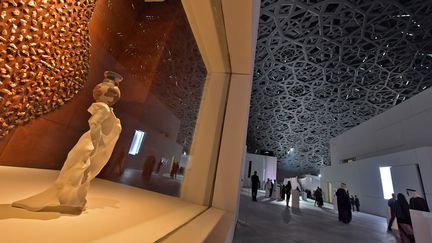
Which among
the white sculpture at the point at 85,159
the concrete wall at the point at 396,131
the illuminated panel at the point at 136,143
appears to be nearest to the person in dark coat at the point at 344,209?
the concrete wall at the point at 396,131

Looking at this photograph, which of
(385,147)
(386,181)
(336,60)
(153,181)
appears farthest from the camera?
(336,60)

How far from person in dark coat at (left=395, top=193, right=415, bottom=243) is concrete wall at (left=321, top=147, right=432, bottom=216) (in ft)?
13.6

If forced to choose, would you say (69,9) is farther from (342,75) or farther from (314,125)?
(314,125)

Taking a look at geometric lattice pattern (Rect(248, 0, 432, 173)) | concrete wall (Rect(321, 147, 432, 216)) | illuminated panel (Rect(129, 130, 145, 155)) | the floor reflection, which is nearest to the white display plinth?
the floor reflection

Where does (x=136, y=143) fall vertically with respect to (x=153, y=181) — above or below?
above

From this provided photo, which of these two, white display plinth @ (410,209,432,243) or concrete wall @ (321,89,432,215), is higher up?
concrete wall @ (321,89,432,215)

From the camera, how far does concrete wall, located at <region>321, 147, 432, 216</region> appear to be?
7.75m

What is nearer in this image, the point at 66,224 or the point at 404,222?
the point at 66,224

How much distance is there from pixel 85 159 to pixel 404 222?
6860mm

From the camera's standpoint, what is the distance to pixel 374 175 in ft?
36.6

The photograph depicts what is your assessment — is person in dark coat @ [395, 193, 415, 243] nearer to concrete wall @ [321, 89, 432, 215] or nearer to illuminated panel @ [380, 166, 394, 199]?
concrete wall @ [321, 89, 432, 215]

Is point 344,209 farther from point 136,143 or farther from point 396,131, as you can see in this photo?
point 136,143

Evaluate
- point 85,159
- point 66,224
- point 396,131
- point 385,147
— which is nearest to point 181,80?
point 85,159

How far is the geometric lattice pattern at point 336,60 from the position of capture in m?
11.6
